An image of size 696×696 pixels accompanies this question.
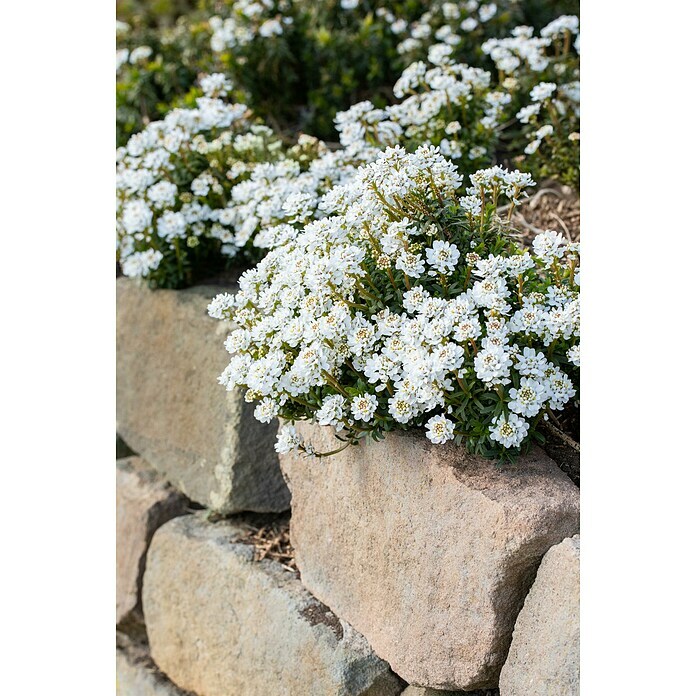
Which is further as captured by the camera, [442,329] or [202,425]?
[202,425]

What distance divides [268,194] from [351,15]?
1235 millimetres

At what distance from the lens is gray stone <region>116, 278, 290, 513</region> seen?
2.33 metres

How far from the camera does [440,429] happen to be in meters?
1.58

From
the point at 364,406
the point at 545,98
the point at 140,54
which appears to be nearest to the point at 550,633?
the point at 364,406

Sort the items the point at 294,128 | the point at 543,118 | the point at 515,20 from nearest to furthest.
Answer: the point at 543,118
the point at 515,20
the point at 294,128

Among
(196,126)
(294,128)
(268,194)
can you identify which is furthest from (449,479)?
(294,128)

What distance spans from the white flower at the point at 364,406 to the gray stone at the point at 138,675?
1130 mm

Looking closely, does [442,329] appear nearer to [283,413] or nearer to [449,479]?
[449,479]

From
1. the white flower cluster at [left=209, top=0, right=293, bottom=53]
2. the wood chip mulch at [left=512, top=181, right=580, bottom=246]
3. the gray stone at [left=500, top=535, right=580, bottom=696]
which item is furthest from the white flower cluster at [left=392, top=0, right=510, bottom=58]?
the gray stone at [left=500, top=535, right=580, bottom=696]

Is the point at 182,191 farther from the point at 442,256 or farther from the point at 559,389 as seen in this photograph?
the point at 559,389

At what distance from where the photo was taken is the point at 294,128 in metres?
3.25

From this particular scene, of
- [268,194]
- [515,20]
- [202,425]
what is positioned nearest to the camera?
[268,194]

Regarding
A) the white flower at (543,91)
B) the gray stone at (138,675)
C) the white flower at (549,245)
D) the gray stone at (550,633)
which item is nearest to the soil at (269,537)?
the gray stone at (138,675)

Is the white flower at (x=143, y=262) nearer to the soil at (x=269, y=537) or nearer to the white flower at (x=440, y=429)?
the soil at (x=269, y=537)
